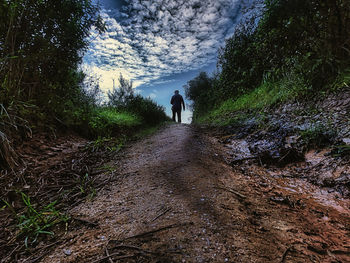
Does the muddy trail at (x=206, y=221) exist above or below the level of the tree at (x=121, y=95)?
below

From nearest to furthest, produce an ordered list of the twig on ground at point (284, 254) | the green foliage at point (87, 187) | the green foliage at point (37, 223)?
the twig on ground at point (284, 254) → the green foliage at point (37, 223) → the green foliage at point (87, 187)

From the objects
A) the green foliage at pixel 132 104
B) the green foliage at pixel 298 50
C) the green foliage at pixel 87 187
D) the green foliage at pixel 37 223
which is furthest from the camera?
the green foliage at pixel 132 104

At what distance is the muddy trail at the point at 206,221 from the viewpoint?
766mm

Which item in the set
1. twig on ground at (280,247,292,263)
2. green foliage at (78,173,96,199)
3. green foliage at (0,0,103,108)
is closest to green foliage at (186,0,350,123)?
twig on ground at (280,247,292,263)

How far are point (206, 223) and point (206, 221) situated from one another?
0.02 metres

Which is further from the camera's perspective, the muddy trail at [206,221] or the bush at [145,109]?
the bush at [145,109]

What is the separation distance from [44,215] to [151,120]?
727 centimetres

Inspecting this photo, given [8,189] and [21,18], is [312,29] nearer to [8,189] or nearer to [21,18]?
[21,18]

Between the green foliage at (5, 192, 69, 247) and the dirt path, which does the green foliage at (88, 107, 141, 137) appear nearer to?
the dirt path

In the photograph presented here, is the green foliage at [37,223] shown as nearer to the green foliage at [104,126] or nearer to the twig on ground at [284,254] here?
the twig on ground at [284,254]

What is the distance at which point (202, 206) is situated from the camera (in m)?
1.09

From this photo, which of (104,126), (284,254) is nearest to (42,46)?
(104,126)

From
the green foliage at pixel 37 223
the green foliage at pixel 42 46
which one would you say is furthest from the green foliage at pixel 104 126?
the green foliage at pixel 37 223

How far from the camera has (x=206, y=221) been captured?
37.3 inches
